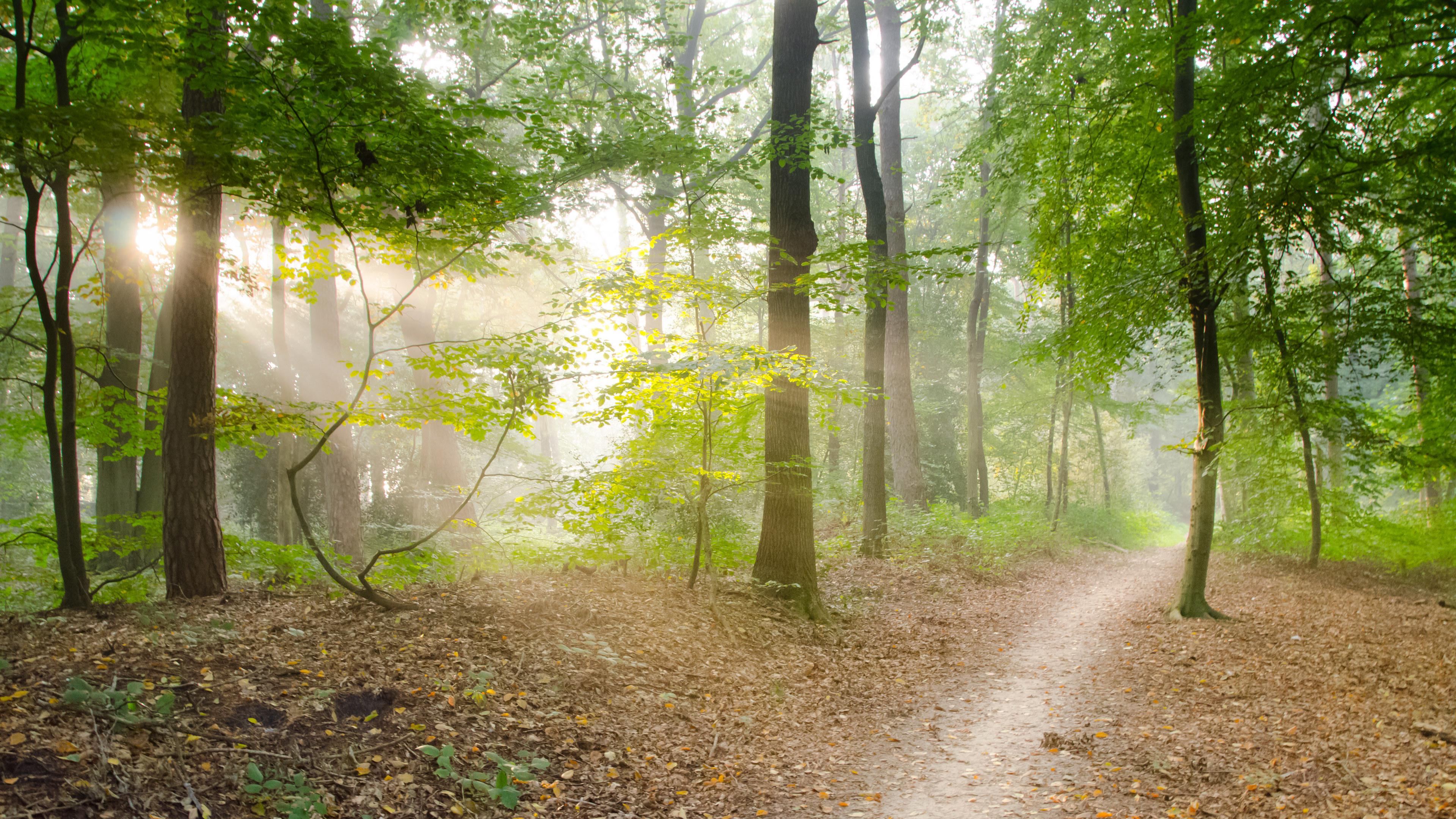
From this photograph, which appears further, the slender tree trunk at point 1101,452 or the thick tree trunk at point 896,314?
the slender tree trunk at point 1101,452

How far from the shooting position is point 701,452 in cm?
797

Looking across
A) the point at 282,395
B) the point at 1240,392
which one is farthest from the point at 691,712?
the point at 282,395

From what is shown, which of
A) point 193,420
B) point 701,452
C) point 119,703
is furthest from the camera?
point 701,452

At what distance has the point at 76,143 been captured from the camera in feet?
15.8

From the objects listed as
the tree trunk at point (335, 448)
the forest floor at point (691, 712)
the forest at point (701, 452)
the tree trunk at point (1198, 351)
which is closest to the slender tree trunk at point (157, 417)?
the forest at point (701, 452)

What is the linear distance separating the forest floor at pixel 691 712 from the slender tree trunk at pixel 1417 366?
3127mm

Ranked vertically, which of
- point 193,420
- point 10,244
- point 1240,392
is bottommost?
point 193,420

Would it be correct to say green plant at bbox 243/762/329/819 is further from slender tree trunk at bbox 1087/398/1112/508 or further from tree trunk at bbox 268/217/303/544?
slender tree trunk at bbox 1087/398/1112/508

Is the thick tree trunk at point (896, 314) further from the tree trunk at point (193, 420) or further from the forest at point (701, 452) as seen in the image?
the tree trunk at point (193, 420)

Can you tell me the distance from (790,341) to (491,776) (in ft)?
17.2

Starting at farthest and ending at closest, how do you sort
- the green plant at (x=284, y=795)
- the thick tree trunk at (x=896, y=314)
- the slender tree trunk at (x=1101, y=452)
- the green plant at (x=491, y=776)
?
the slender tree trunk at (x=1101, y=452), the thick tree trunk at (x=896, y=314), the green plant at (x=491, y=776), the green plant at (x=284, y=795)

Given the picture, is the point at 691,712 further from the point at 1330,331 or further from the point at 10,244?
the point at 10,244

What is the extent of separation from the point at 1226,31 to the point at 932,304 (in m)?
17.8

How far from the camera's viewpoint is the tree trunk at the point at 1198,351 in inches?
304
